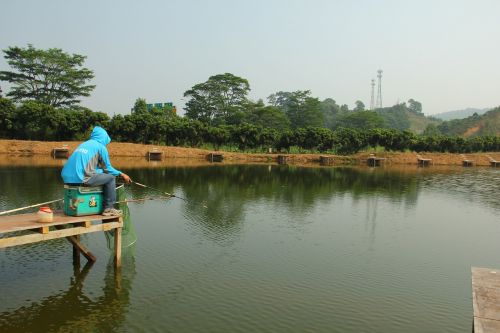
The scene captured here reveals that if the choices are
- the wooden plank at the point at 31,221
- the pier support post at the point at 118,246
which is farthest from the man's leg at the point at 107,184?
the pier support post at the point at 118,246

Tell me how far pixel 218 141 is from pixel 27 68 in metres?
28.3

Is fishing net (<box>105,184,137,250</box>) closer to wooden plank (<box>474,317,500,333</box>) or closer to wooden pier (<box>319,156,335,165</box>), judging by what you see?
wooden plank (<box>474,317,500,333</box>)

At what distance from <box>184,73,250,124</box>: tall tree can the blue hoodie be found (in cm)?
6155

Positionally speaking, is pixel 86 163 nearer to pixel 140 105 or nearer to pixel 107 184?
pixel 107 184

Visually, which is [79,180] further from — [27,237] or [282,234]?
[282,234]

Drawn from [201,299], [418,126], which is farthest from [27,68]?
[418,126]

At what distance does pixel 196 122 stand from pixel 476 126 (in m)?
73.3

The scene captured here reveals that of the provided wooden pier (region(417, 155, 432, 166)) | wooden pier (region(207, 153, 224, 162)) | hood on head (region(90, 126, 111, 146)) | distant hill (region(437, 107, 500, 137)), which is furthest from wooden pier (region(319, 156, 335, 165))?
distant hill (region(437, 107, 500, 137))

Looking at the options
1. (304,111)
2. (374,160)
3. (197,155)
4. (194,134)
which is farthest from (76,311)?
(304,111)

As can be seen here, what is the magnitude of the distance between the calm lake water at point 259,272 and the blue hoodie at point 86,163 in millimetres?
2218

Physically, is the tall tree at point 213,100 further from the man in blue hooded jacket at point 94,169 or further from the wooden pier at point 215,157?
the man in blue hooded jacket at point 94,169

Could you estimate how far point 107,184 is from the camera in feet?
29.5

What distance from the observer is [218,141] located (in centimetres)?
5159

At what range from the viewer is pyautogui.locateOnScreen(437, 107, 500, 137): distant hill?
301 feet
